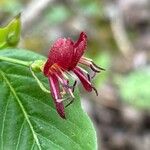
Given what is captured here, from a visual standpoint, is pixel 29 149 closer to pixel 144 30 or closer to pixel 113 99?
pixel 113 99

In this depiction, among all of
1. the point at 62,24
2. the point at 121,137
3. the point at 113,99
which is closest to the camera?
the point at 121,137

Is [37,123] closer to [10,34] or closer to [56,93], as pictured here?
[56,93]

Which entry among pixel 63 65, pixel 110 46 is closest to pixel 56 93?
pixel 63 65

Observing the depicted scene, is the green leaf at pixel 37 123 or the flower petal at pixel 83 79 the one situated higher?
the flower petal at pixel 83 79

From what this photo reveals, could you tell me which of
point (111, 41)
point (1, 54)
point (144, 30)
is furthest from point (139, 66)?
point (1, 54)

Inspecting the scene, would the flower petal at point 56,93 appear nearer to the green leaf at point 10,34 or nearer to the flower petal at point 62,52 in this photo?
the flower petal at point 62,52

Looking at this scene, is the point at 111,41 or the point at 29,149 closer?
the point at 29,149

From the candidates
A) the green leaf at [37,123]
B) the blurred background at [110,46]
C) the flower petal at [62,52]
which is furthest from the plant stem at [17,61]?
the blurred background at [110,46]

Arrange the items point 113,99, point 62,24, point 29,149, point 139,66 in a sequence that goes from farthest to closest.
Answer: point 62,24 < point 139,66 < point 113,99 < point 29,149

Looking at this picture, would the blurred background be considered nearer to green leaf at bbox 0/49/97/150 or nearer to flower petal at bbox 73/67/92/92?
green leaf at bbox 0/49/97/150
